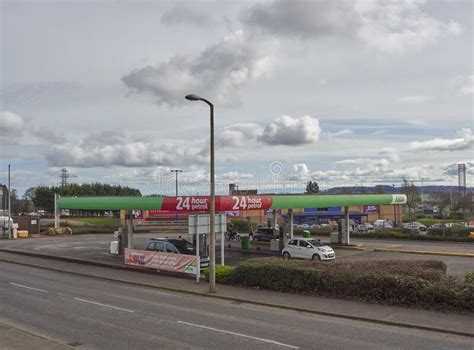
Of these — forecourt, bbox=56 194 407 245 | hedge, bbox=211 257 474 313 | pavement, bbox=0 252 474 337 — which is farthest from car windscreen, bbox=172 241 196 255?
hedge, bbox=211 257 474 313

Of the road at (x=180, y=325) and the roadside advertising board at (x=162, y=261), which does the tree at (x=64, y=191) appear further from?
the road at (x=180, y=325)

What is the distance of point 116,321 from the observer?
14.7 metres

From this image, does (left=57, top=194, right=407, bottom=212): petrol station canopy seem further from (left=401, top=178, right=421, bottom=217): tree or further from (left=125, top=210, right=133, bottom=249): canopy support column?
(left=401, top=178, right=421, bottom=217): tree

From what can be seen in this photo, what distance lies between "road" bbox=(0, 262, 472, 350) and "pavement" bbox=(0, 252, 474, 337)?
452 mm

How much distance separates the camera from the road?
39.7 feet

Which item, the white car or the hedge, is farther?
the white car

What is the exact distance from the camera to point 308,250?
108ft

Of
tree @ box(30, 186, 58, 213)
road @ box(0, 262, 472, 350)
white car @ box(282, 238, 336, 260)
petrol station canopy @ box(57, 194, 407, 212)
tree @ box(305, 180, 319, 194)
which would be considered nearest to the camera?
road @ box(0, 262, 472, 350)

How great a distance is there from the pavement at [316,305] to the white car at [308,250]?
11.1m

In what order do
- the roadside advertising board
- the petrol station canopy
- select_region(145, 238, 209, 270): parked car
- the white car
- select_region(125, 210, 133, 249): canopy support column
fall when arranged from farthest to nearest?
select_region(125, 210, 133, 249): canopy support column < the white car < select_region(145, 238, 209, 270): parked car < the petrol station canopy < the roadside advertising board

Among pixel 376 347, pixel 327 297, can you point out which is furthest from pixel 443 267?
pixel 376 347

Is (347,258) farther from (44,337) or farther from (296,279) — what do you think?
(44,337)

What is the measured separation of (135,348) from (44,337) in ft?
7.83

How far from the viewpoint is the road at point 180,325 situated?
1211 cm
